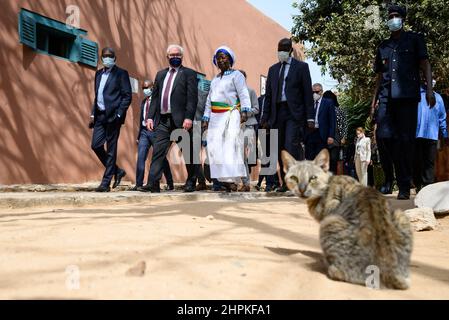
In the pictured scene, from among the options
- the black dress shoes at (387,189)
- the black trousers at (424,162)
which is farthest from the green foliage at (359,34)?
the black dress shoes at (387,189)

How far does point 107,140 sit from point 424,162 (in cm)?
451

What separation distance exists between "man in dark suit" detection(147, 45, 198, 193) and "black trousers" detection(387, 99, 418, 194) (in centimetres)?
263

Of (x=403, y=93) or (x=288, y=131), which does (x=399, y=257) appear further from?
(x=288, y=131)

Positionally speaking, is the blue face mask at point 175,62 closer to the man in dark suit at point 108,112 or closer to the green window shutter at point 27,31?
the man in dark suit at point 108,112

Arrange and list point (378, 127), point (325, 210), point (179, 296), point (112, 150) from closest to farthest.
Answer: point (179, 296) < point (325, 210) < point (378, 127) < point (112, 150)

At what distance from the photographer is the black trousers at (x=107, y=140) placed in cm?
656

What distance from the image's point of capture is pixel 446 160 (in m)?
10.0

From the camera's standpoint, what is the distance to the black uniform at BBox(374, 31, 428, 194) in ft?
17.2

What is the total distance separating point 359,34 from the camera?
14492mm

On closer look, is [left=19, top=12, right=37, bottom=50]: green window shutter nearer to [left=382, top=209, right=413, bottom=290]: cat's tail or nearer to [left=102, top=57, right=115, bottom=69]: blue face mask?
[left=102, top=57, right=115, bottom=69]: blue face mask

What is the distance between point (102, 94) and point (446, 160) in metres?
7.25

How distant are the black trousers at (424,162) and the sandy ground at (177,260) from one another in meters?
2.96

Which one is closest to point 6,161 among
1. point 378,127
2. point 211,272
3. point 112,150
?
point 112,150
